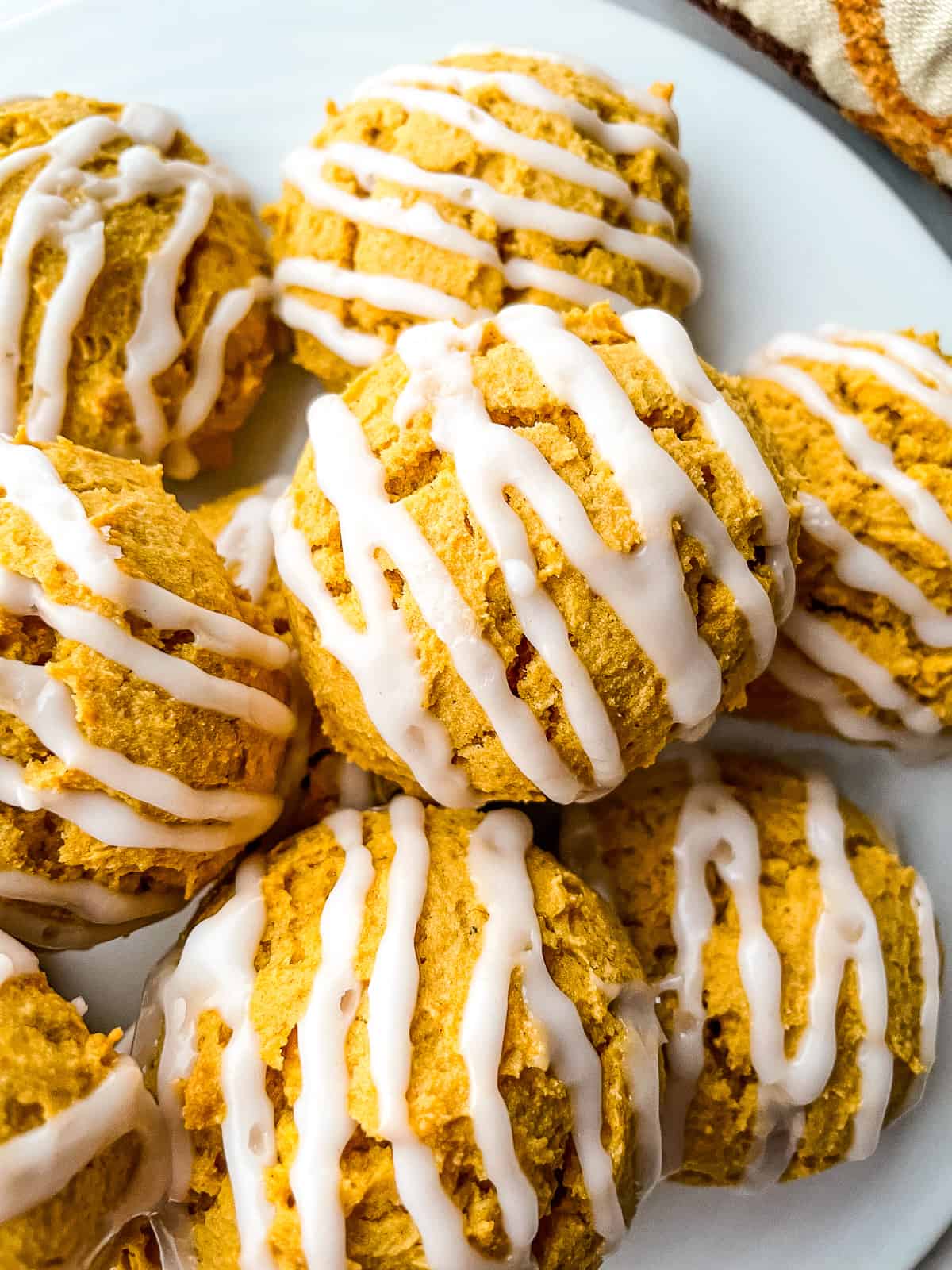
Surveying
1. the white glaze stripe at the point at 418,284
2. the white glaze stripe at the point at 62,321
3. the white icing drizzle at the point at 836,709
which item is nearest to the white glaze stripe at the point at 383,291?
the white glaze stripe at the point at 418,284

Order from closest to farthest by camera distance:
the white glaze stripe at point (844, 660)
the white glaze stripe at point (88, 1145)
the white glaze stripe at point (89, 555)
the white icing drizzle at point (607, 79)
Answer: the white glaze stripe at point (88, 1145) < the white glaze stripe at point (89, 555) < the white glaze stripe at point (844, 660) < the white icing drizzle at point (607, 79)

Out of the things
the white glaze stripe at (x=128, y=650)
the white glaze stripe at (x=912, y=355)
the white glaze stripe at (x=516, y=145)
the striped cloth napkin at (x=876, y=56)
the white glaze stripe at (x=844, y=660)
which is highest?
the striped cloth napkin at (x=876, y=56)

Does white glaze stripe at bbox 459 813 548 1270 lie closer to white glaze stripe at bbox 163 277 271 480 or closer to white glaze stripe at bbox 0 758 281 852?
white glaze stripe at bbox 0 758 281 852

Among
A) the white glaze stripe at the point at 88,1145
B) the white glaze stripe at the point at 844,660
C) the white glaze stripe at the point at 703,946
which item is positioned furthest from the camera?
the white glaze stripe at the point at 844,660

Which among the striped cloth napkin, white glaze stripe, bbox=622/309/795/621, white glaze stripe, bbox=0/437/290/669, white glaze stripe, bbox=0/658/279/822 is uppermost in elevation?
the striped cloth napkin

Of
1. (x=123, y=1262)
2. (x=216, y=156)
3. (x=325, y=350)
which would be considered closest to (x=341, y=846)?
(x=123, y=1262)

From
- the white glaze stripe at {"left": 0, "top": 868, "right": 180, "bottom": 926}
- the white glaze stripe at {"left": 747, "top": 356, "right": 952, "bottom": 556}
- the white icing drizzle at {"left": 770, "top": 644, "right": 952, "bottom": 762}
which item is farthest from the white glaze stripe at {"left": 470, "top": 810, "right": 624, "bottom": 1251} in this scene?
the white glaze stripe at {"left": 747, "top": 356, "right": 952, "bottom": 556}

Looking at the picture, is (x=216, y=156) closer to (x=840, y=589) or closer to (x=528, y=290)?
(x=528, y=290)

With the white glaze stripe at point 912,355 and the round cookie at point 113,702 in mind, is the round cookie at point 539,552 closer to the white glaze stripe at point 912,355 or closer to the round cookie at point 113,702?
the round cookie at point 113,702
